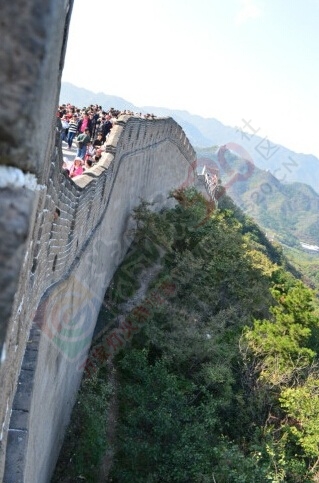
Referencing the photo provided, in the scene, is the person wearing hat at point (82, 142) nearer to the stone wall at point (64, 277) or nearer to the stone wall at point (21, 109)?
the stone wall at point (64, 277)

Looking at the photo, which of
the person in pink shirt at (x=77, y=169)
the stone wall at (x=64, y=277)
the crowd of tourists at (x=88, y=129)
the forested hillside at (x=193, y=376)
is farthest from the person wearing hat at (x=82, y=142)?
the forested hillside at (x=193, y=376)

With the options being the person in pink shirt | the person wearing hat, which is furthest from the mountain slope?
the person in pink shirt

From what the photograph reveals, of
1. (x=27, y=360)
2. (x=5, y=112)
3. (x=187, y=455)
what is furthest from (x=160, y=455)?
(x=5, y=112)

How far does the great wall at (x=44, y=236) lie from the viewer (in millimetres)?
858

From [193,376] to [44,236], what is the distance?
24.2 feet

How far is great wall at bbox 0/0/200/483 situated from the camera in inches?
33.8

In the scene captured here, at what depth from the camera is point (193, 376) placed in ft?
32.2

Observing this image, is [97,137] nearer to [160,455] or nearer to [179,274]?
Answer: [179,274]

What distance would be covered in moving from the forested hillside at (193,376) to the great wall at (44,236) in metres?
0.88

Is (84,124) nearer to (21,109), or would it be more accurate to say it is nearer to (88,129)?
(88,129)

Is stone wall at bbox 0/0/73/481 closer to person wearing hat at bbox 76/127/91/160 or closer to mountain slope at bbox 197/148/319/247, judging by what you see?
person wearing hat at bbox 76/127/91/160

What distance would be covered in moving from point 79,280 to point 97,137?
4.68m

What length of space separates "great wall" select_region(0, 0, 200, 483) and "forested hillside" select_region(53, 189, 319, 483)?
2.87ft

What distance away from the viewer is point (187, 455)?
25.8 feet
